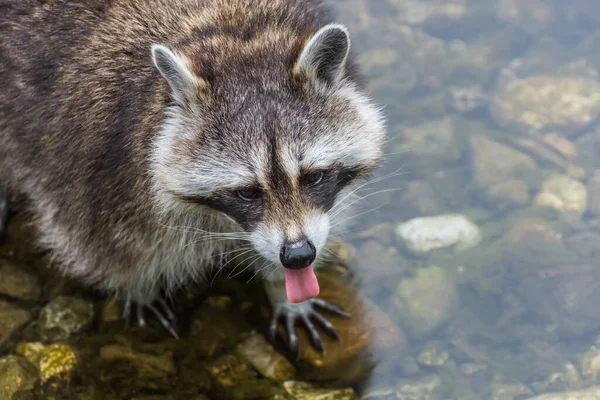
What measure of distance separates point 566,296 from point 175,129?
9.62ft

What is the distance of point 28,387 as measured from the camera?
422 centimetres

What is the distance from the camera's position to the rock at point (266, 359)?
14.6 ft

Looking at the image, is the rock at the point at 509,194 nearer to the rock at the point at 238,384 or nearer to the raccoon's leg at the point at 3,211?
the rock at the point at 238,384

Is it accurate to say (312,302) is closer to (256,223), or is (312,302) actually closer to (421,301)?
(421,301)

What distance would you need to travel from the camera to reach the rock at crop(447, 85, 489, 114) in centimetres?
650

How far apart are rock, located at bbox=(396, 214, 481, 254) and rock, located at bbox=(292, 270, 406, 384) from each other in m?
0.76

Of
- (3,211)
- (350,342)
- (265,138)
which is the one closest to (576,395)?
(350,342)

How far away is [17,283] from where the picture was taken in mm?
4816

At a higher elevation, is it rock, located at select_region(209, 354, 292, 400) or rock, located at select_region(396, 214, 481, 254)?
rock, located at select_region(209, 354, 292, 400)

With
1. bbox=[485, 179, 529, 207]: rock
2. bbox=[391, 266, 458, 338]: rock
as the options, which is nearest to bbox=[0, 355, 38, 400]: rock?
bbox=[391, 266, 458, 338]: rock

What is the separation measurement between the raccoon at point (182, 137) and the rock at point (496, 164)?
191 cm

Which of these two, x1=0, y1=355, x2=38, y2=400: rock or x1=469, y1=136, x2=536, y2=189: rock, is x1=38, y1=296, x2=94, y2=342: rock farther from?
x1=469, y1=136, x2=536, y2=189: rock

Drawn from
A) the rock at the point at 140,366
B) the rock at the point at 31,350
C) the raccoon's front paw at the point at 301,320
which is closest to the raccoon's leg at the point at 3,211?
the rock at the point at 31,350

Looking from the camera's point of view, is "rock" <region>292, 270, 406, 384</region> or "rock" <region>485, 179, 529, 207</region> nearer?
"rock" <region>292, 270, 406, 384</region>
